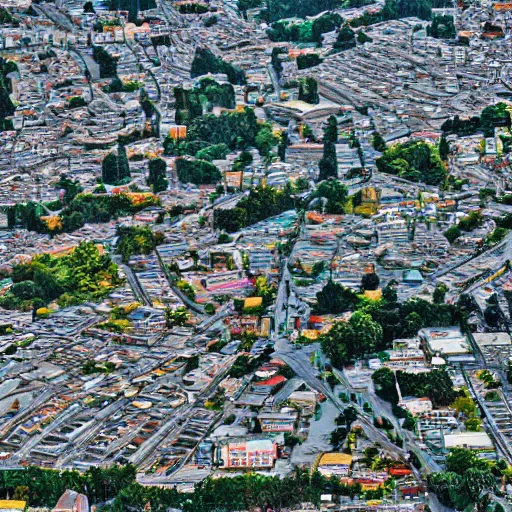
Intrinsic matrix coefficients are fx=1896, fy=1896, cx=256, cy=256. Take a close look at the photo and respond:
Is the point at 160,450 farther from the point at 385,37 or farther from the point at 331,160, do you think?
the point at 385,37

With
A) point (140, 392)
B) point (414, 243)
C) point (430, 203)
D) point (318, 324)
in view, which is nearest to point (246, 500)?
point (140, 392)

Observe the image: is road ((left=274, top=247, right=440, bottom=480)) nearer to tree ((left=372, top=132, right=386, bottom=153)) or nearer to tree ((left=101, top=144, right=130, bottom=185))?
tree ((left=101, top=144, right=130, bottom=185))

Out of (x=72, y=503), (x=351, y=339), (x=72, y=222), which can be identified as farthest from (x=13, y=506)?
(x=72, y=222)

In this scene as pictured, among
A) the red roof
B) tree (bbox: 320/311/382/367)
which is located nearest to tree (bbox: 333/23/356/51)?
tree (bbox: 320/311/382/367)

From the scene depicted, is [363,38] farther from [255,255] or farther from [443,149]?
[255,255]

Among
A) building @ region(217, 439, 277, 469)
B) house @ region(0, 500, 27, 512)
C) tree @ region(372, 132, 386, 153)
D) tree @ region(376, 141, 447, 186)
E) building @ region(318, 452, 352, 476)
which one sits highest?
building @ region(318, 452, 352, 476)

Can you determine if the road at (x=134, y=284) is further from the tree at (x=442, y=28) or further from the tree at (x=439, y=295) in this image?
the tree at (x=442, y=28)
